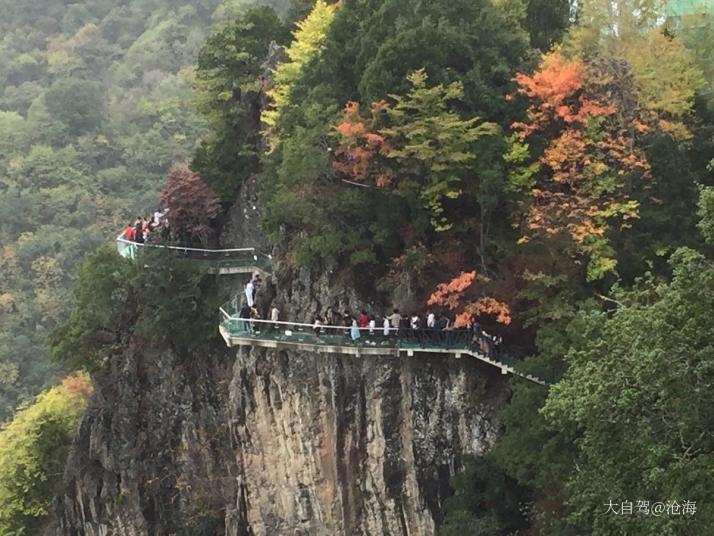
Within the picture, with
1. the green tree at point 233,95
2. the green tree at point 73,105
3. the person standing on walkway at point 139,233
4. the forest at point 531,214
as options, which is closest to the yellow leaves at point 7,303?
the green tree at point 73,105

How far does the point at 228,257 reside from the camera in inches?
1109

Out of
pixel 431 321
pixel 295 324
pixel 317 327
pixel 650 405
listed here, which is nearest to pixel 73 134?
pixel 295 324

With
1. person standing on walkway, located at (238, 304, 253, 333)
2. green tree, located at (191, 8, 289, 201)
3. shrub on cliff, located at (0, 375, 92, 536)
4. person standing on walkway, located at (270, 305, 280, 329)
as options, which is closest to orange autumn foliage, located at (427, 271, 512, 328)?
person standing on walkway, located at (270, 305, 280, 329)

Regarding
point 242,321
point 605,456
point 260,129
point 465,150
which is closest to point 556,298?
point 465,150

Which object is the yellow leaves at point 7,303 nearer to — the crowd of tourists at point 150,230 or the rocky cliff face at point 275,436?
the rocky cliff face at point 275,436

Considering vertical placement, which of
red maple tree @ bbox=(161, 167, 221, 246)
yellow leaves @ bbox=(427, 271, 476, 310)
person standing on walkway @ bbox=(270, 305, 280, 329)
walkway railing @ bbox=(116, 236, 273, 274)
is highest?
red maple tree @ bbox=(161, 167, 221, 246)

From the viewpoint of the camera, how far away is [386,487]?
21.7 meters

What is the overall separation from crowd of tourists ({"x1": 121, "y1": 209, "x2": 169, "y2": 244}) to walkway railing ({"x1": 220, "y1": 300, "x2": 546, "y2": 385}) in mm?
5177

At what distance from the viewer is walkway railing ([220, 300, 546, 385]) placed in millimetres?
19562

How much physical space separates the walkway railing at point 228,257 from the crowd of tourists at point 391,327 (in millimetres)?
4323

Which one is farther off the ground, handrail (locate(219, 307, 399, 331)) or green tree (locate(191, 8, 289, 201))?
green tree (locate(191, 8, 289, 201))

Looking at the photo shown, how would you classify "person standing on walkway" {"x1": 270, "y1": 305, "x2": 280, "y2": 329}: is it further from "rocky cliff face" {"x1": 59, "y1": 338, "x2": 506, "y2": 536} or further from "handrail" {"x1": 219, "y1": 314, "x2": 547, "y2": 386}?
"rocky cliff face" {"x1": 59, "y1": 338, "x2": 506, "y2": 536}

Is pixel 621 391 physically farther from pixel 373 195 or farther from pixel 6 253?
pixel 6 253

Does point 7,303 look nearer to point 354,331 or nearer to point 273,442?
point 273,442
